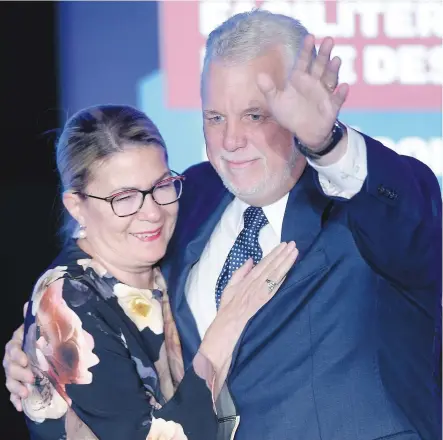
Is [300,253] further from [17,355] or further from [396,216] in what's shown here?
[17,355]

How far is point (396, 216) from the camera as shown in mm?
1624

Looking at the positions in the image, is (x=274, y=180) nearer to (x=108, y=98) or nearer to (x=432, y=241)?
(x=432, y=241)

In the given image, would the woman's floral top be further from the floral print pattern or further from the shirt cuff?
the shirt cuff

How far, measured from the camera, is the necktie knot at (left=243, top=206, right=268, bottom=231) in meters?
2.01

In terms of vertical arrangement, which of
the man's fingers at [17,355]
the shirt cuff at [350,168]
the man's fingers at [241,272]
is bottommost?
the man's fingers at [17,355]

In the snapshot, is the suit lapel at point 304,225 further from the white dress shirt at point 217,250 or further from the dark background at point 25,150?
the dark background at point 25,150

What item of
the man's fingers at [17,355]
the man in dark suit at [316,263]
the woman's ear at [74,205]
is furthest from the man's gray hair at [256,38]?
the man's fingers at [17,355]

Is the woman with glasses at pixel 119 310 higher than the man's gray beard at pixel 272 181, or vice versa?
the man's gray beard at pixel 272 181

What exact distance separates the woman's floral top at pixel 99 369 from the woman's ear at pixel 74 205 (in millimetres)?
75

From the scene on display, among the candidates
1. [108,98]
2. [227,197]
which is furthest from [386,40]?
[227,197]

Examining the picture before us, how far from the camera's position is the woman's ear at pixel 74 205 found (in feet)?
6.56

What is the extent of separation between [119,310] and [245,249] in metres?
0.31

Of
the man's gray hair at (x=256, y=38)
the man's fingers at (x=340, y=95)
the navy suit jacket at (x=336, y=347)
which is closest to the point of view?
the man's fingers at (x=340, y=95)

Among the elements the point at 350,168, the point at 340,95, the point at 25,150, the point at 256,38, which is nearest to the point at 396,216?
the point at 350,168
